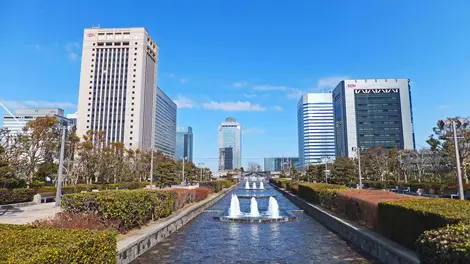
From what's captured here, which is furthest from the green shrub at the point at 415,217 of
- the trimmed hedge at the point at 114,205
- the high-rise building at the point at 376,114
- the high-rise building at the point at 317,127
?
the high-rise building at the point at 317,127

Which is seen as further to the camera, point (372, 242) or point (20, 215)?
point (20, 215)

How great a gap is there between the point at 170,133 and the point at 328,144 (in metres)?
92.8

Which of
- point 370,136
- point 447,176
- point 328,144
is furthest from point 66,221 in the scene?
point 328,144

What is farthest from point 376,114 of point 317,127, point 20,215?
point 20,215

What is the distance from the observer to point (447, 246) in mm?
4984

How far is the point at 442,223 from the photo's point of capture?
21.2 feet

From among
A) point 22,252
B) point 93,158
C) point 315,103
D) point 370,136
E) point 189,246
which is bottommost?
point 189,246

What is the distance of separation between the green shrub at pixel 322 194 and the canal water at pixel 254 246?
259cm

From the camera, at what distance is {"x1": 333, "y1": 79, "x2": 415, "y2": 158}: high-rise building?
430ft

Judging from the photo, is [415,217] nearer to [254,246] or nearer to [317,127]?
[254,246]

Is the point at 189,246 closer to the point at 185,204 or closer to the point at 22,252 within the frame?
the point at 22,252

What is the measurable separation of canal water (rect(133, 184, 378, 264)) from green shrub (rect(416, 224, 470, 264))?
3378mm

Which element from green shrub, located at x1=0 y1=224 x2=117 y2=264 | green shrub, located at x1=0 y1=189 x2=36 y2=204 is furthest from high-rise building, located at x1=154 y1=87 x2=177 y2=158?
green shrub, located at x1=0 y1=224 x2=117 y2=264

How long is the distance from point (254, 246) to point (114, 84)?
124614 mm
